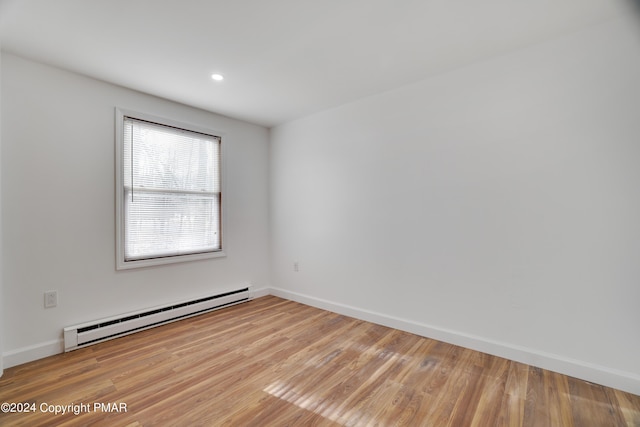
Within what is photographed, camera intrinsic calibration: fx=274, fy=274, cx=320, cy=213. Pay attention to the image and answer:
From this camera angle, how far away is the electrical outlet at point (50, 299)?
2275 millimetres

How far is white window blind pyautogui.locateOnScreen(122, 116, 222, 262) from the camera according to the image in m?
2.77

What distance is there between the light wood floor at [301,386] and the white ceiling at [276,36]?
7.92 feet

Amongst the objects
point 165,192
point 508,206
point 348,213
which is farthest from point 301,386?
point 165,192

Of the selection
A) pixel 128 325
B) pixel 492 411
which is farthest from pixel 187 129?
pixel 492 411

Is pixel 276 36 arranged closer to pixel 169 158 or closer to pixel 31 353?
pixel 169 158

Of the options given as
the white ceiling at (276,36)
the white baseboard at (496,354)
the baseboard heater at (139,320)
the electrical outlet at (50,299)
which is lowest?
the white baseboard at (496,354)

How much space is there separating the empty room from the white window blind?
1.0 inches

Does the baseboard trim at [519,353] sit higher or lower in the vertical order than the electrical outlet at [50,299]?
lower

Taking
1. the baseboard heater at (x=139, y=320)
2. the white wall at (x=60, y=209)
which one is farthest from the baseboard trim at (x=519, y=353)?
the white wall at (x=60, y=209)

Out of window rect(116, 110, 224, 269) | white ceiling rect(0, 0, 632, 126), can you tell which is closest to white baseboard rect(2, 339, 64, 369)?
window rect(116, 110, 224, 269)

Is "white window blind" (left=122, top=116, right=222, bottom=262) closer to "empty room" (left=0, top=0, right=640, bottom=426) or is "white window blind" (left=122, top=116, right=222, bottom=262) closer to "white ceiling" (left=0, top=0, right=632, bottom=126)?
"empty room" (left=0, top=0, right=640, bottom=426)

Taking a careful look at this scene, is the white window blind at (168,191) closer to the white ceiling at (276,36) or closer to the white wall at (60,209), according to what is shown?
the white wall at (60,209)

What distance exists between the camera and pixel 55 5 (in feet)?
5.38

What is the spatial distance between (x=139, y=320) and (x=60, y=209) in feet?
4.05
